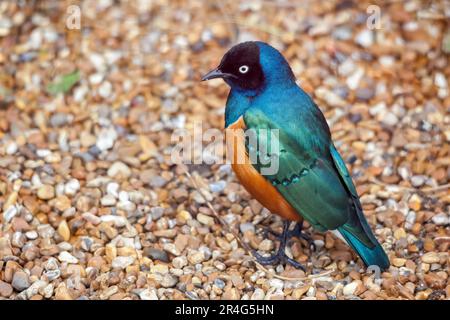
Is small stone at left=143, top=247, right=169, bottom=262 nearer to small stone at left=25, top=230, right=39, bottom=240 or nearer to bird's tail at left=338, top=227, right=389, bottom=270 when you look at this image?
small stone at left=25, top=230, right=39, bottom=240

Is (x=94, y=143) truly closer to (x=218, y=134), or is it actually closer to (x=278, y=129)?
(x=218, y=134)

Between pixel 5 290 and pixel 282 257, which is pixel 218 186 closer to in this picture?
pixel 282 257

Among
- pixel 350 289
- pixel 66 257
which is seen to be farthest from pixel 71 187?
pixel 350 289

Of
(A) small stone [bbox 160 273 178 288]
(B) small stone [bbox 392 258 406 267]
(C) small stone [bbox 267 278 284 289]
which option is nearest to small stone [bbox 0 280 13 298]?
(A) small stone [bbox 160 273 178 288]

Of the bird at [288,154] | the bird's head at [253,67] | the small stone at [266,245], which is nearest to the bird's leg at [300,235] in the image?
the small stone at [266,245]

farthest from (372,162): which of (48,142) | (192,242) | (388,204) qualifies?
(48,142)
